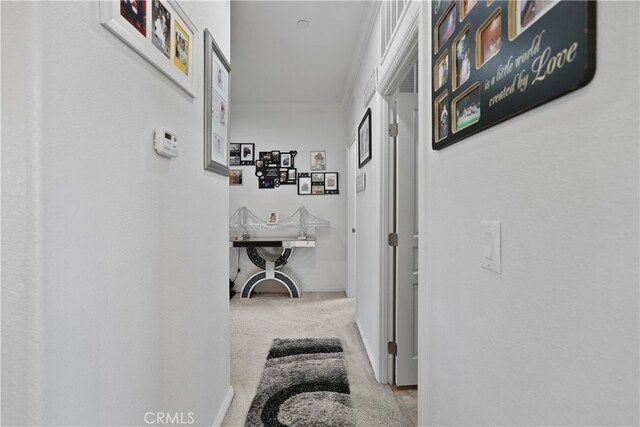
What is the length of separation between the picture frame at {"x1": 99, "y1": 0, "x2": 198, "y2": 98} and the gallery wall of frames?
311 centimetres

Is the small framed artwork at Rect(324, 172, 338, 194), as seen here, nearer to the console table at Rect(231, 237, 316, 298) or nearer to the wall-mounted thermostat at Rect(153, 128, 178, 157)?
the console table at Rect(231, 237, 316, 298)

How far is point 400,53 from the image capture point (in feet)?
Answer: 5.49

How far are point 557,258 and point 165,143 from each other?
1154mm

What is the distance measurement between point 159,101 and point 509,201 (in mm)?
1130

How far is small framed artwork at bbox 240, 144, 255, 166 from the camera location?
4.52 metres

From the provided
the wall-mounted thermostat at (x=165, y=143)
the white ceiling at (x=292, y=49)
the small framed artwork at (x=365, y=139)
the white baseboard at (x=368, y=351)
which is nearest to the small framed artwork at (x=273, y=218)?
the white ceiling at (x=292, y=49)

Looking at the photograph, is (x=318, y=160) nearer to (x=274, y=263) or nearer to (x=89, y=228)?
(x=274, y=263)

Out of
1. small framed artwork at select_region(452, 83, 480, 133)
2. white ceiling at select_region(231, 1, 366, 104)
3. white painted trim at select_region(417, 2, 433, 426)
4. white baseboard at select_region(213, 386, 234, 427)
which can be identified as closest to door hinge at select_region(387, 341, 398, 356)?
white painted trim at select_region(417, 2, 433, 426)

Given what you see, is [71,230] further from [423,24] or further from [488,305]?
[423,24]

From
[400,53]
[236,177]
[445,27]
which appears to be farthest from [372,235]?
[236,177]

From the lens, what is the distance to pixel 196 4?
4.69 ft

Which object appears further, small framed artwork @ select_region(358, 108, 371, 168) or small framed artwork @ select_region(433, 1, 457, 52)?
small framed artwork @ select_region(358, 108, 371, 168)

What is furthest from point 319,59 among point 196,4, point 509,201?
point 509,201

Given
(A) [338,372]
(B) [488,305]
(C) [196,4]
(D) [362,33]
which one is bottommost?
(A) [338,372]
